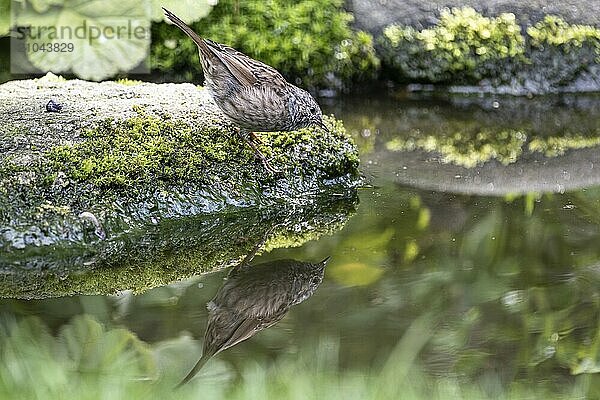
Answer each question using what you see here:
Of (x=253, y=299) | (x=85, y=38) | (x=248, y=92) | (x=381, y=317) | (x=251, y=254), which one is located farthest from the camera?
(x=85, y=38)

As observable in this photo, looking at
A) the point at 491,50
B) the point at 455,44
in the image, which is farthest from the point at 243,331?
the point at 491,50

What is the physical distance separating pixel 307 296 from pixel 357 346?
0.55m

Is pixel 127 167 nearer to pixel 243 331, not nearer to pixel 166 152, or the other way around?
pixel 166 152

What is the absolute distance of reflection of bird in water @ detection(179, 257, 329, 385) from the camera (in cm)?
371

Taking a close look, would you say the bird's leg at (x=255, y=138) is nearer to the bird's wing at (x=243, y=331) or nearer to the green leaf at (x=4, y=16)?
the bird's wing at (x=243, y=331)

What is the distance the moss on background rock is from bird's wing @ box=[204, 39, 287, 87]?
3742 mm

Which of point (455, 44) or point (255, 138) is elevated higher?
point (255, 138)

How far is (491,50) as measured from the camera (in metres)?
8.60

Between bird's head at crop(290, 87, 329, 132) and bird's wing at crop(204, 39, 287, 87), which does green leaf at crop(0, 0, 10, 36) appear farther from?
bird's head at crop(290, 87, 329, 132)

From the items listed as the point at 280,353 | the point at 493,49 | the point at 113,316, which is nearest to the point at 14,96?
the point at 113,316

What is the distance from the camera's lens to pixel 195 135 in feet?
17.3

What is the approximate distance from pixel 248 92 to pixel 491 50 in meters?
4.36

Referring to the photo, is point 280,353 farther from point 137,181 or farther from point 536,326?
point 137,181

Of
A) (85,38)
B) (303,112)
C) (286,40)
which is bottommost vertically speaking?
(286,40)
